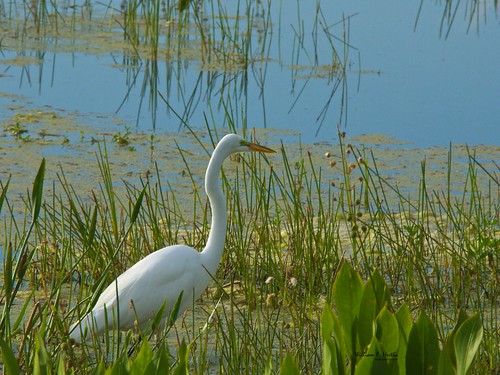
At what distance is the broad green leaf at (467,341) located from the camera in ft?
5.05

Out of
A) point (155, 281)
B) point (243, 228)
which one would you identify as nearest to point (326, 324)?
point (155, 281)

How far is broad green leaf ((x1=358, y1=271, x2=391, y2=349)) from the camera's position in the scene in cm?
163

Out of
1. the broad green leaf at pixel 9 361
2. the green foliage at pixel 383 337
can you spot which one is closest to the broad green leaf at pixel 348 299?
the green foliage at pixel 383 337

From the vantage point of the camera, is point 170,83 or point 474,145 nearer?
point 474,145

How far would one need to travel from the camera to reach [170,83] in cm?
702

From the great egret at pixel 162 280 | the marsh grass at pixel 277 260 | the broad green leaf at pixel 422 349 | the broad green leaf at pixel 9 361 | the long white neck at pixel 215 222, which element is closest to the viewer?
the broad green leaf at pixel 9 361

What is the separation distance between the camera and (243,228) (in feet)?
14.6

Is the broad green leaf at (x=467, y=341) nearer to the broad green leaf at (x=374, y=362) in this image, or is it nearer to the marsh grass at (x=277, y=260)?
the broad green leaf at (x=374, y=362)

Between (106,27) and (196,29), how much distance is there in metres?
0.87

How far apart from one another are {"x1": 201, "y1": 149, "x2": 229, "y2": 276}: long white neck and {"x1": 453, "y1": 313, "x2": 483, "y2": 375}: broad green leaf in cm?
189

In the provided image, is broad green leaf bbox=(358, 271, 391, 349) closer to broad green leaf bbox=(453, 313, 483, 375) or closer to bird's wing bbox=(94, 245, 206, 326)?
broad green leaf bbox=(453, 313, 483, 375)

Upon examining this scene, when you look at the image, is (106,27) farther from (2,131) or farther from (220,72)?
(2,131)

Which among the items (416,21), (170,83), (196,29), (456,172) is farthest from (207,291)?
(416,21)

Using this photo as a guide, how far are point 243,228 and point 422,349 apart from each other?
2849 millimetres
